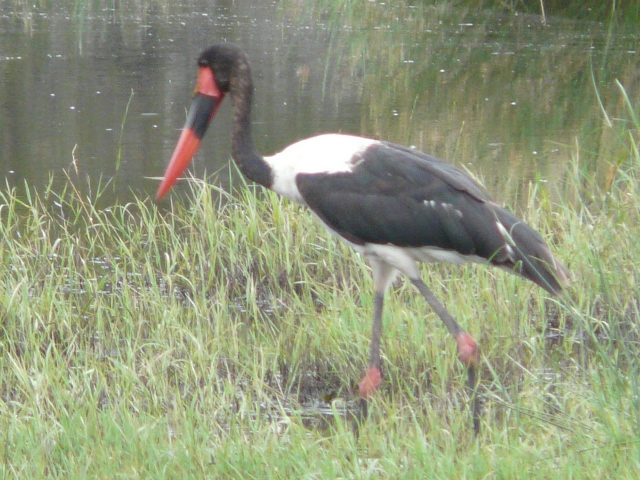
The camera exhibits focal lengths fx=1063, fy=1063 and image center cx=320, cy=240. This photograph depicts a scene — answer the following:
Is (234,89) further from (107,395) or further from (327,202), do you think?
(107,395)

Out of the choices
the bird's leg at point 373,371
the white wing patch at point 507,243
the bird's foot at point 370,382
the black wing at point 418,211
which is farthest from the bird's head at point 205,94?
the white wing patch at point 507,243

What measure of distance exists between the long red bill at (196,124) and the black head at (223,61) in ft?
0.09

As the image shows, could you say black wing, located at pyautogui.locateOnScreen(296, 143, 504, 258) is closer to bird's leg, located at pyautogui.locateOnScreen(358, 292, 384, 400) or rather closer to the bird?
the bird

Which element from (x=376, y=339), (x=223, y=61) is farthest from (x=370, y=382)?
(x=223, y=61)

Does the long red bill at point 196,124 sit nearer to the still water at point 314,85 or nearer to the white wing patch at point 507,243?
the still water at point 314,85

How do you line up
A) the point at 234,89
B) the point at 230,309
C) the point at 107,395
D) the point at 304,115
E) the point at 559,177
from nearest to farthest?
the point at 107,395 < the point at 234,89 < the point at 230,309 < the point at 559,177 < the point at 304,115

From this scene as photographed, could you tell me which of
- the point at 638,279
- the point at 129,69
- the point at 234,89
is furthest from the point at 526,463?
the point at 129,69

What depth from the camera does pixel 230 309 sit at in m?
4.43

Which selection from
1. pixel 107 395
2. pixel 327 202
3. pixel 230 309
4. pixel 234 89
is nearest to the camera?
pixel 107 395

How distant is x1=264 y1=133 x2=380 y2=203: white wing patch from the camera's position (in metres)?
3.61

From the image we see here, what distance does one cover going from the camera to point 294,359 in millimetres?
3740

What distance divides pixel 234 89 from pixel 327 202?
2.28 ft

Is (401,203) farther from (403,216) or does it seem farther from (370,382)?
(370,382)

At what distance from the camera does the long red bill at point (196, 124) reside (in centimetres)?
399
